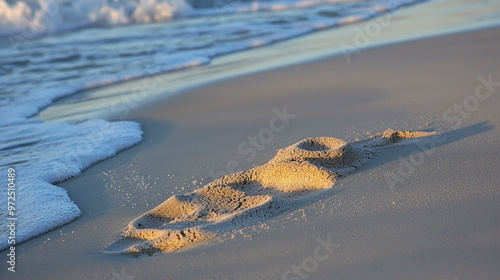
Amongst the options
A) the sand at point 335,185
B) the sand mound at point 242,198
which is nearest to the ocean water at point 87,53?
the sand at point 335,185

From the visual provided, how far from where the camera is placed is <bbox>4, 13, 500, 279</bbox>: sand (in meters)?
2.28

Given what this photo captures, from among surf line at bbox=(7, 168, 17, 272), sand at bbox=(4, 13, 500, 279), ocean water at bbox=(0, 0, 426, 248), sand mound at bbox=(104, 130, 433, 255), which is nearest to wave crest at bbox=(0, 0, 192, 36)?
ocean water at bbox=(0, 0, 426, 248)

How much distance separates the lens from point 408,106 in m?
4.25

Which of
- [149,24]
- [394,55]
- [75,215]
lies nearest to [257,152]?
[75,215]

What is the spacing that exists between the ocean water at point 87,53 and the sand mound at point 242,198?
0.61 m

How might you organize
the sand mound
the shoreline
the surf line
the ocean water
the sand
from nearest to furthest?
the sand < the sand mound < the surf line < the ocean water < the shoreline

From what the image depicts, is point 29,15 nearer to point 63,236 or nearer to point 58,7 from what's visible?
point 58,7

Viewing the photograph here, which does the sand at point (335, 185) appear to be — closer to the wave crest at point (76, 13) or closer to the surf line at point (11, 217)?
the surf line at point (11, 217)

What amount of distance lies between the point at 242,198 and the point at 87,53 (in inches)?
259

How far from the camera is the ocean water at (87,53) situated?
12.5ft

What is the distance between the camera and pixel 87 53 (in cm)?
867

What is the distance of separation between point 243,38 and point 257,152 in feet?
18.2

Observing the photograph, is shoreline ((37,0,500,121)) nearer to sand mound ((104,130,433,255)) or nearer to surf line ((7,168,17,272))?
surf line ((7,168,17,272))

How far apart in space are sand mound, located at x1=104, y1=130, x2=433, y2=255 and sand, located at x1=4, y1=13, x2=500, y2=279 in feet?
0.24
